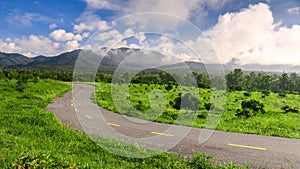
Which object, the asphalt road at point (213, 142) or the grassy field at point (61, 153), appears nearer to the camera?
the grassy field at point (61, 153)

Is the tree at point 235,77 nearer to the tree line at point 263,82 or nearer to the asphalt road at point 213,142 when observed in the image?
the tree line at point 263,82

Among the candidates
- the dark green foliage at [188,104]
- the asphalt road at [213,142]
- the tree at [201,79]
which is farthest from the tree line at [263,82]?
the asphalt road at [213,142]

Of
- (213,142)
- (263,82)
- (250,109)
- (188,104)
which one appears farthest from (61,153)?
(263,82)

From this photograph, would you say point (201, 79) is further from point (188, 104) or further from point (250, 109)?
point (250, 109)

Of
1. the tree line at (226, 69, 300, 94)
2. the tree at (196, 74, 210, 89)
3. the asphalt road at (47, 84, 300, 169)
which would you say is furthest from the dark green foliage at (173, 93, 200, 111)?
the tree line at (226, 69, 300, 94)

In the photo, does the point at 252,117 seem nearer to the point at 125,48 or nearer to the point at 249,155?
the point at 249,155

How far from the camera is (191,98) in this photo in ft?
64.1

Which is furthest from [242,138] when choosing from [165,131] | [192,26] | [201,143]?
[192,26]

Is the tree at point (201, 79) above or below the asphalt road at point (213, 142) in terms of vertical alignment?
above

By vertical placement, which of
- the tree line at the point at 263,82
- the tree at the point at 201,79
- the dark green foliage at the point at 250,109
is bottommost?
the dark green foliage at the point at 250,109

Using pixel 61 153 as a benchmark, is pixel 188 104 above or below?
above

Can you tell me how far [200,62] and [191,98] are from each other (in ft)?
41.1

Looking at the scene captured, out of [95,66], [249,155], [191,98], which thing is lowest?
[249,155]

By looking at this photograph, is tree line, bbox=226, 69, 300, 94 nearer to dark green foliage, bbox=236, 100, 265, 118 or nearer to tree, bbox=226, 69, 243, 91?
tree, bbox=226, 69, 243, 91
